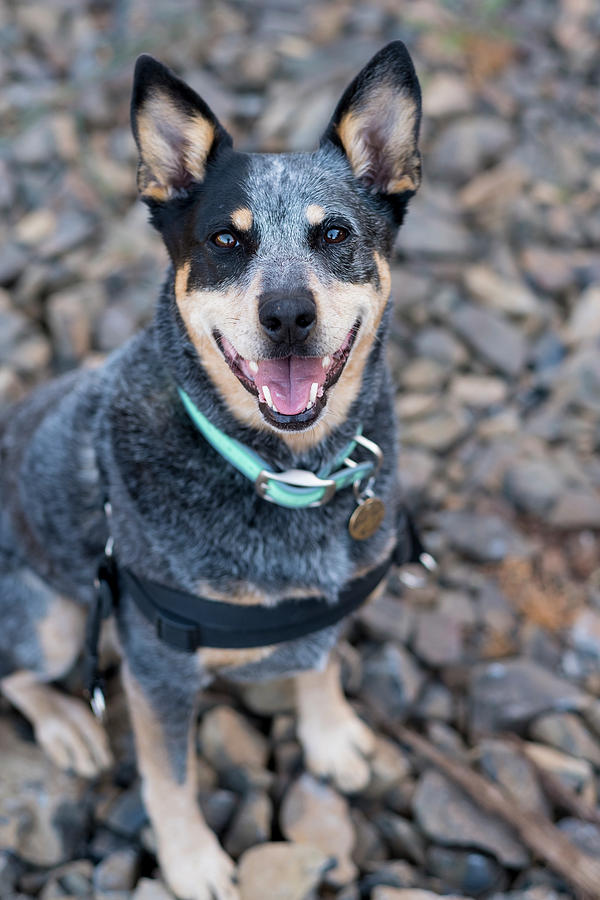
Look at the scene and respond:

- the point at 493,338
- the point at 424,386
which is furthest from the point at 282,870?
the point at 493,338

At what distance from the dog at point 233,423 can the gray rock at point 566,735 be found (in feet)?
3.58

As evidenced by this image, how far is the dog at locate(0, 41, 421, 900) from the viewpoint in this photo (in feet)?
7.34

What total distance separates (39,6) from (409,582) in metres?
5.92

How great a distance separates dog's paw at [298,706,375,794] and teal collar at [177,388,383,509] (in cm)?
113

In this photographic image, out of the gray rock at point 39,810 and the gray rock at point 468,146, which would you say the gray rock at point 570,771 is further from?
the gray rock at point 468,146

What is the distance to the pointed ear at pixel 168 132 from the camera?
222 cm

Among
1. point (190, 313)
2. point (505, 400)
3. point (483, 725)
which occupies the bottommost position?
point (483, 725)

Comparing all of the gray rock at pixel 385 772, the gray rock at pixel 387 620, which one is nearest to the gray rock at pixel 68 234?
the gray rock at pixel 387 620

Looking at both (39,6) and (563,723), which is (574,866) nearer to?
(563,723)

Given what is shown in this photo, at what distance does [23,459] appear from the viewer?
9.39ft

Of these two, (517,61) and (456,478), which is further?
(517,61)

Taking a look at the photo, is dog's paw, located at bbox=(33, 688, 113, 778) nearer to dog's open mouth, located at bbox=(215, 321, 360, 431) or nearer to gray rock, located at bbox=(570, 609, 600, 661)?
dog's open mouth, located at bbox=(215, 321, 360, 431)

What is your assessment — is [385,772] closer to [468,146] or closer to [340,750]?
[340,750]

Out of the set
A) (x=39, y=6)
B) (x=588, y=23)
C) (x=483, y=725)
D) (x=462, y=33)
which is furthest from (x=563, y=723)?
(x=39, y=6)
